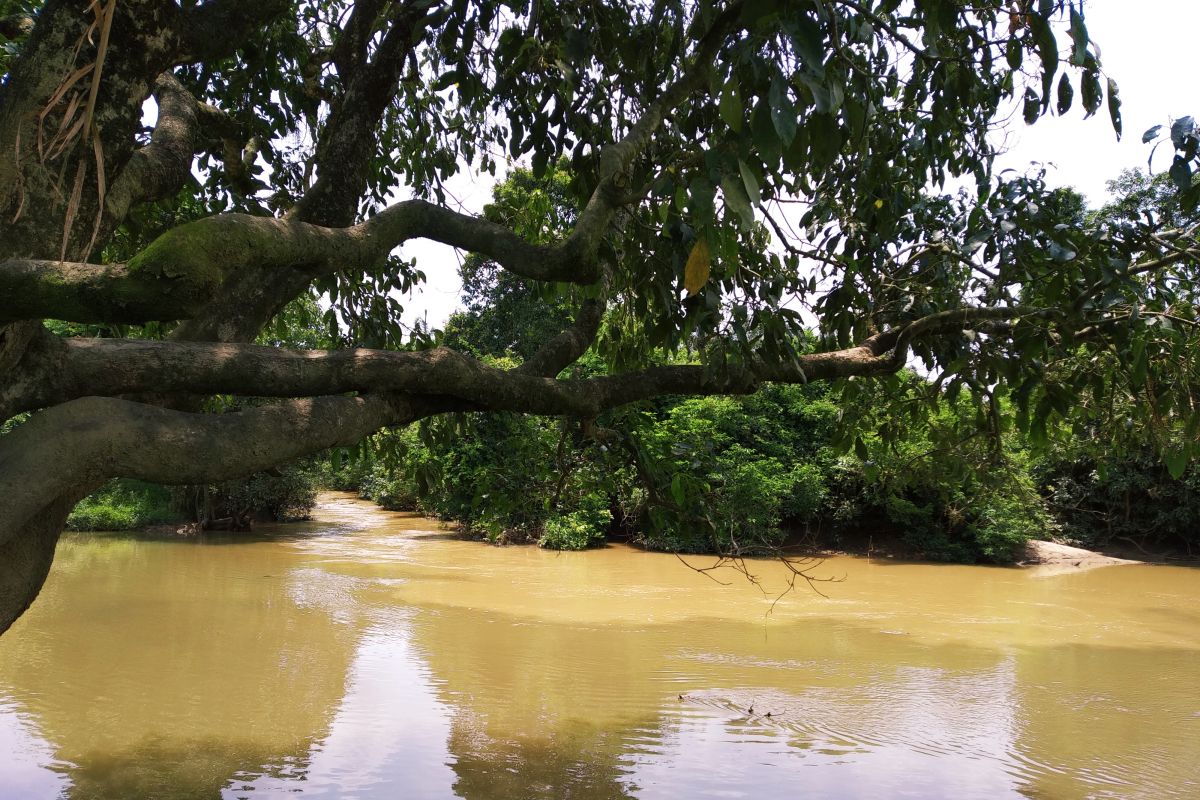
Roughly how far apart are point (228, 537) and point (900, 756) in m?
14.3

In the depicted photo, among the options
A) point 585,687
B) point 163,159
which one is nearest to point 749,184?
point 163,159

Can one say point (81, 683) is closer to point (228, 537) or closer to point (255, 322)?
point (255, 322)

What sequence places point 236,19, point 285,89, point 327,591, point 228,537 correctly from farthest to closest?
1. point 228,537
2. point 327,591
3. point 285,89
4. point 236,19

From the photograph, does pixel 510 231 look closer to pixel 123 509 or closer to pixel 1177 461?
pixel 1177 461

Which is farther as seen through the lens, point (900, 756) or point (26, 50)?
point (900, 756)

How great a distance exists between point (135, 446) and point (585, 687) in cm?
644

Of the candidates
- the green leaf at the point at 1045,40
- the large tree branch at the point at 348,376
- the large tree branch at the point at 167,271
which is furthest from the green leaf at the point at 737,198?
the large tree branch at the point at 348,376

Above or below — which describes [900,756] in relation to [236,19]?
below

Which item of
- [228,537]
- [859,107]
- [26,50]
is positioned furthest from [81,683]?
[228,537]

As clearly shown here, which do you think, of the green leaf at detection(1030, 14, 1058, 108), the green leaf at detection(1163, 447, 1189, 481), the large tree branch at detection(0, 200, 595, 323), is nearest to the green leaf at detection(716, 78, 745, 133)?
the green leaf at detection(1030, 14, 1058, 108)

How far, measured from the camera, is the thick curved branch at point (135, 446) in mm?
1614

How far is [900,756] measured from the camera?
19.7 ft

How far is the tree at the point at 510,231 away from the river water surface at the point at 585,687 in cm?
284

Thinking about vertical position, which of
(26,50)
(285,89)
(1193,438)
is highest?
(285,89)
